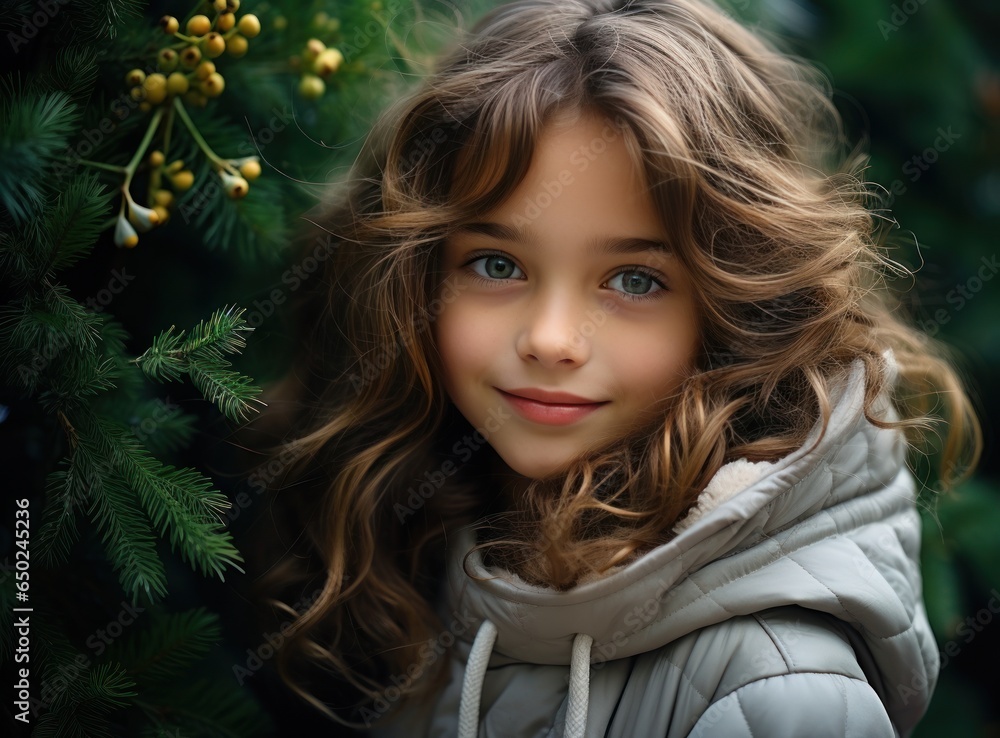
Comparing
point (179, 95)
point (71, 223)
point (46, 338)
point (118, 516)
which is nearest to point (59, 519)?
point (118, 516)

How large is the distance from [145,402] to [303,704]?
52 centimetres

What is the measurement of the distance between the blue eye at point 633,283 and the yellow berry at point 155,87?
563 mm

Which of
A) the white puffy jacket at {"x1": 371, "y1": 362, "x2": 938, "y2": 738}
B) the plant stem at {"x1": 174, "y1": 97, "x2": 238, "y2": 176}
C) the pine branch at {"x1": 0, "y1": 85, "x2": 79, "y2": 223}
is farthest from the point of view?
the plant stem at {"x1": 174, "y1": 97, "x2": 238, "y2": 176}

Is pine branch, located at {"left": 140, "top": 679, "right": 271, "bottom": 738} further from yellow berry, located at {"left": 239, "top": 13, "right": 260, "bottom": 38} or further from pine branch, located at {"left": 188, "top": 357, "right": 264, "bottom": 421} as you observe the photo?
yellow berry, located at {"left": 239, "top": 13, "right": 260, "bottom": 38}

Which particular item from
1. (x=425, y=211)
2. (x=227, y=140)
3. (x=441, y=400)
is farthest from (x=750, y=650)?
(x=227, y=140)

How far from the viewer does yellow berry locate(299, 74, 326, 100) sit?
1.13 metres

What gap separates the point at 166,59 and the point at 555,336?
0.54 m

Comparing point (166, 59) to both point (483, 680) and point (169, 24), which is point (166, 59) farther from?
point (483, 680)

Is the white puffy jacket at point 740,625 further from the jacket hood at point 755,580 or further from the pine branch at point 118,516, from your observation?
the pine branch at point 118,516

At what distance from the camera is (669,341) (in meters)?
1.09

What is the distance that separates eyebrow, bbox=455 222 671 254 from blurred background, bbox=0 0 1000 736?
0.28 meters

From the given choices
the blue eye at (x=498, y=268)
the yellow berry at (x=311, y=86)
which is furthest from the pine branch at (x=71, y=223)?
the blue eye at (x=498, y=268)

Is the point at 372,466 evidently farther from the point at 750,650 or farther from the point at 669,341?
the point at 750,650

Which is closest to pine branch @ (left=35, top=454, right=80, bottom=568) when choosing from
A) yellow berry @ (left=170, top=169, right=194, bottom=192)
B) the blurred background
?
the blurred background
